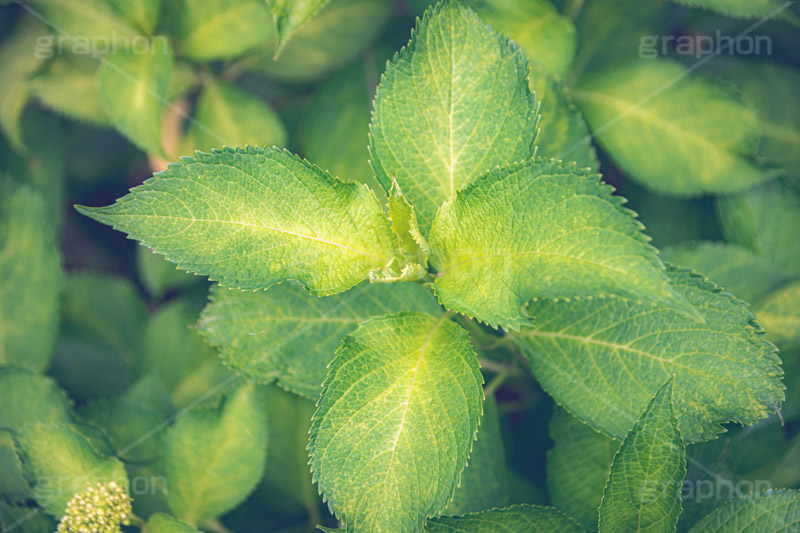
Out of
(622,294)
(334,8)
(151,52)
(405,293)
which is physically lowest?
(405,293)

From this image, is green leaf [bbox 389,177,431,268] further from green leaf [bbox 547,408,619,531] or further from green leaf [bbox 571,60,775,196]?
green leaf [bbox 571,60,775,196]

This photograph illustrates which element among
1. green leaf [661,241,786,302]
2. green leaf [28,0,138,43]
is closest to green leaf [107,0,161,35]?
green leaf [28,0,138,43]

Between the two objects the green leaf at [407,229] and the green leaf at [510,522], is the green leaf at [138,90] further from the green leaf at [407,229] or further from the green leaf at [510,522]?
the green leaf at [510,522]

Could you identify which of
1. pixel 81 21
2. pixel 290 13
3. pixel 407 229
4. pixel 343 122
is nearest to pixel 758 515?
pixel 407 229

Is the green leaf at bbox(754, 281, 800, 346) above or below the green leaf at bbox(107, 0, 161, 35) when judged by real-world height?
below

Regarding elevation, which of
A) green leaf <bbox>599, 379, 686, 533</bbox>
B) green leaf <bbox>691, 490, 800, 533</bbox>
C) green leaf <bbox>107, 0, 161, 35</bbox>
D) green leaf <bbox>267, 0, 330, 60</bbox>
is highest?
green leaf <bbox>107, 0, 161, 35</bbox>

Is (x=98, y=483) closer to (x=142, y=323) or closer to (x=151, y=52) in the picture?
(x=142, y=323)

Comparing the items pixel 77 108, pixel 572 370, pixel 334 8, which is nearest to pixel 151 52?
pixel 77 108
